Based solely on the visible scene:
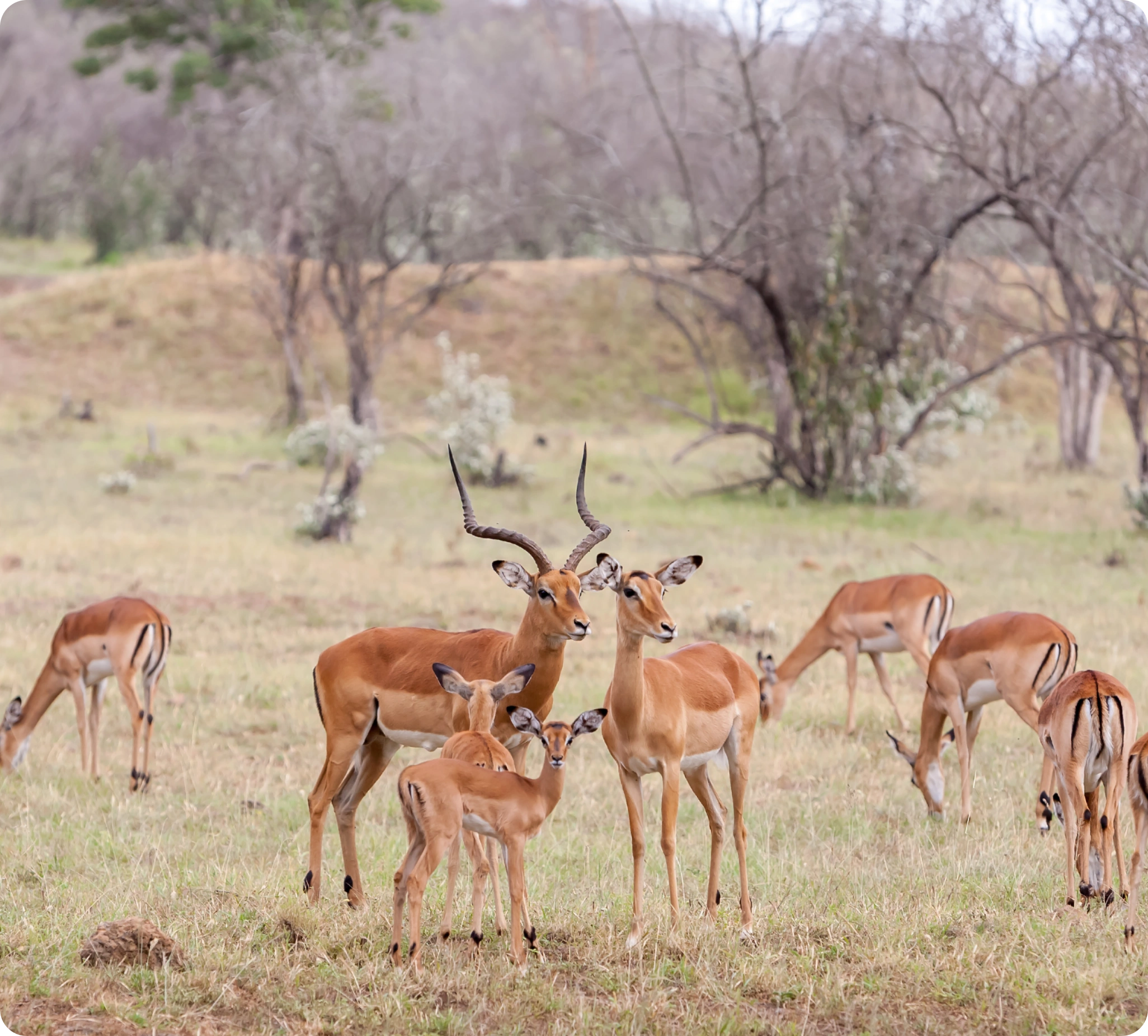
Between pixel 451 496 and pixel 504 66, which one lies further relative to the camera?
pixel 504 66

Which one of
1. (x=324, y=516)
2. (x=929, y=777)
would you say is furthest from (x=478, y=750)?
(x=324, y=516)

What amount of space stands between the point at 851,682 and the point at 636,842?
160 inches

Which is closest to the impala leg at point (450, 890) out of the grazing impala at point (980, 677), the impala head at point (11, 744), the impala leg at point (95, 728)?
the grazing impala at point (980, 677)

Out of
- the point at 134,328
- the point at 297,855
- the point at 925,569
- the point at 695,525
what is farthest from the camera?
the point at 134,328

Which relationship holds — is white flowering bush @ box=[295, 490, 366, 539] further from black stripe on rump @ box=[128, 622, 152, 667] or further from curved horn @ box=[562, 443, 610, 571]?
curved horn @ box=[562, 443, 610, 571]

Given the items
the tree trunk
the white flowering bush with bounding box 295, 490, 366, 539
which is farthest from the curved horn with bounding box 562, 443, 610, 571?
the tree trunk

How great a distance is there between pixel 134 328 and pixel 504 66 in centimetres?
4192

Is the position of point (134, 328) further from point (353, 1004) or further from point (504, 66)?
point (504, 66)

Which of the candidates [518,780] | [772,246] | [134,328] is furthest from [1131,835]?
[134,328]

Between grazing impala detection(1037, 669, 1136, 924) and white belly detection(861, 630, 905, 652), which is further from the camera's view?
white belly detection(861, 630, 905, 652)

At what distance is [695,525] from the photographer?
55.3 feet

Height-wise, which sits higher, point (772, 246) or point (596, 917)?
point (772, 246)

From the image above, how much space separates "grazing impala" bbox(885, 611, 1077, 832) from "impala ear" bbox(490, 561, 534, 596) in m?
2.42

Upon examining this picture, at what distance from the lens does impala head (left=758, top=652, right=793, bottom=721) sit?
27.7ft
